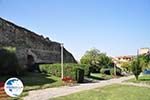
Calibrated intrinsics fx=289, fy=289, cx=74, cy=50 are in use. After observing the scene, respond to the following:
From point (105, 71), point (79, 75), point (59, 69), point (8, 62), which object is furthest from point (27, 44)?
point (105, 71)

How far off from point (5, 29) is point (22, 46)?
11.1 feet

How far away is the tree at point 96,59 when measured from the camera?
180 feet

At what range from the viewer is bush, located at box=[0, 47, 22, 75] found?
2606cm

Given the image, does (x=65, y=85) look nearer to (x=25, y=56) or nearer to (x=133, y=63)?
(x=25, y=56)

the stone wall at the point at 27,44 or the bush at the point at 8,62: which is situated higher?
the stone wall at the point at 27,44

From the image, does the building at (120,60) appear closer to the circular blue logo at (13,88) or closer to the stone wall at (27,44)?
the stone wall at (27,44)

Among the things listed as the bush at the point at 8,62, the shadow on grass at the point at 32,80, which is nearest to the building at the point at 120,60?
the shadow on grass at the point at 32,80

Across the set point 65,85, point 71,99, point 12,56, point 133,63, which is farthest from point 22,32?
point 71,99

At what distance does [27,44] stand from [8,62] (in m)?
9.32

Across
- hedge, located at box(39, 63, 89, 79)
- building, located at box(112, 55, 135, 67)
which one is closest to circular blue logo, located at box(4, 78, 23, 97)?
hedge, located at box(39, 63, 89, 79)

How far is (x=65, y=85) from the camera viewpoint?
84.5ft

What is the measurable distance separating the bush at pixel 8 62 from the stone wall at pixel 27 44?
15.2ft

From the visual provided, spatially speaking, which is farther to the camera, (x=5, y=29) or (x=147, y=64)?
(x=147, y=64)

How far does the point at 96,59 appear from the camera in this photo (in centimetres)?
5581
